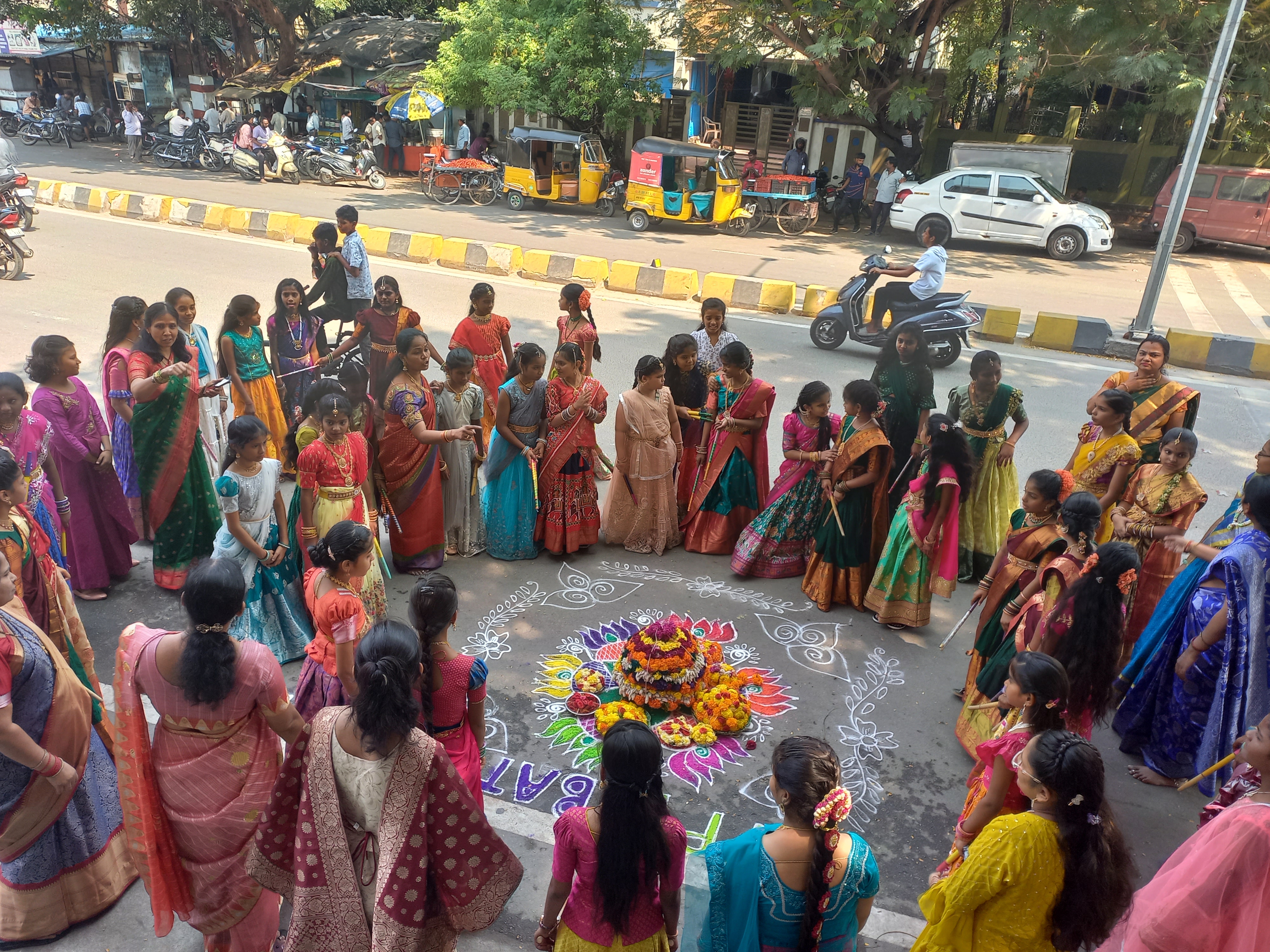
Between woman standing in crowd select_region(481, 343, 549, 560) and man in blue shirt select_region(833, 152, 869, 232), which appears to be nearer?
woman standing in crowd select_region(481, 343, 549, 560)

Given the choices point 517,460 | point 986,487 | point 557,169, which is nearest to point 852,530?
point 986,487

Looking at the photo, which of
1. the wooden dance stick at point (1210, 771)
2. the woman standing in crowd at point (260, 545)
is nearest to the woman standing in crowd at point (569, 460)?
the woman standing in crowd at point (260, 545)

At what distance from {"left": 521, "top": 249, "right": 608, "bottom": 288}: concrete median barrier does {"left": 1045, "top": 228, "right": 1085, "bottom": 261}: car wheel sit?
9.23 meters

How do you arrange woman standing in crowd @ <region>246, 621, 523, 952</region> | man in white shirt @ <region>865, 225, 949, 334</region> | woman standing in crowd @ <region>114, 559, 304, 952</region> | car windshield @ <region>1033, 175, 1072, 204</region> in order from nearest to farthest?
woman standing in crowd @ <region>246, 621, 523, 952</region> < woman standing in crowd @ <region>114, 559, 304, 952</region> < man in white shirt @ <region>865, 225, 949, 334</region> < car windshield @ <region>1033, 175, 1072, 204</region>

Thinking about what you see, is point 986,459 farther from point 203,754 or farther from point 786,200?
point 786,200

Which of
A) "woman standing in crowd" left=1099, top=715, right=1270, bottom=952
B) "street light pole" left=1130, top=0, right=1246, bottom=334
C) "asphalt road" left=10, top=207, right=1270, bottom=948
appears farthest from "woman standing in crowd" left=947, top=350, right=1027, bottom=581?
"street light pole" left=1130, top=0, right=1246, bottom=334

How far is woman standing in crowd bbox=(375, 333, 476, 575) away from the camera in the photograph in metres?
5.17

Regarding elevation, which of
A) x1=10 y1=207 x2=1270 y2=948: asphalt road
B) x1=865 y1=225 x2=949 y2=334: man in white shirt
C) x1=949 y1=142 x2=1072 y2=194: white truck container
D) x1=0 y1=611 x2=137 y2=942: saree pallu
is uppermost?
x1=949 y1=142 x2=1072 y2=194: white truck container

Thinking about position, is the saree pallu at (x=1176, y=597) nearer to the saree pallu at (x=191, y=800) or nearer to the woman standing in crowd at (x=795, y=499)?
the woman standing in crowd at (x=795, y=499)

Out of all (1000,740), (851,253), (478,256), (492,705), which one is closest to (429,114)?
(478,256)

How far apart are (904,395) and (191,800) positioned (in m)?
4.48

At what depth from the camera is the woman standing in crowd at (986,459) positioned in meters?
5.32

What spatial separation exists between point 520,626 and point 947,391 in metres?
6.29

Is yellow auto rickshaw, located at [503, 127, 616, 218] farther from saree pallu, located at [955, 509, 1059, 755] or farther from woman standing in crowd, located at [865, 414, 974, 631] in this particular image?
saree pallu, located at [955, 509, 1059, 755]
